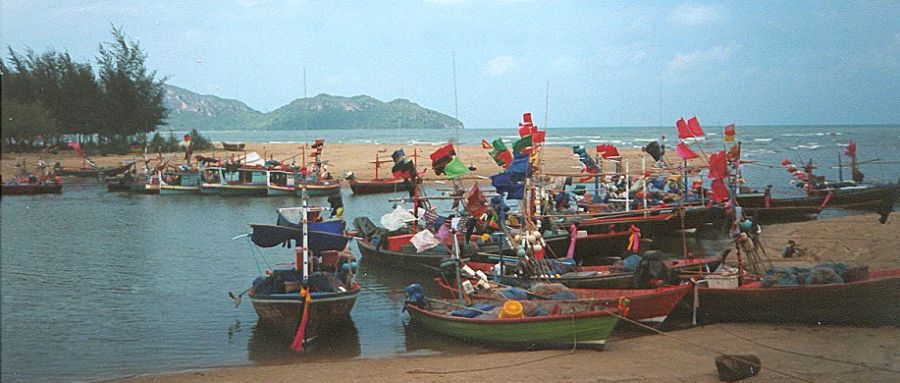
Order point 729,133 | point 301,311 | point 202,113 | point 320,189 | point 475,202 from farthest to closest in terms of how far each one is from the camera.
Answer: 1. point 202,113
2. point 320,189
3. point 729,133
4. point 475,202
5. point 301,311

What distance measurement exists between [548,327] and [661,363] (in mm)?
1707

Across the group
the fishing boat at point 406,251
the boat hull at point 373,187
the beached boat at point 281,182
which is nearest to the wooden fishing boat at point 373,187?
the boat hull at point 373,187

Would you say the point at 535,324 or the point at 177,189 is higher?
the point at 177,189

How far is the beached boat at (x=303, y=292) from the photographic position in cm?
1227

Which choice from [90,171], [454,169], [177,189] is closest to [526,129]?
[454,169]

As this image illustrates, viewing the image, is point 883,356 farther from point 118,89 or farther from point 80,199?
point 118,89

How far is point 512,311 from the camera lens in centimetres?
1170

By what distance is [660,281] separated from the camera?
13.4 m

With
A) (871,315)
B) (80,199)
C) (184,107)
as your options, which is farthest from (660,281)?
(184,107)

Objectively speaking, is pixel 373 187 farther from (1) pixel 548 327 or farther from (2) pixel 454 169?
(1) pixel 548 327

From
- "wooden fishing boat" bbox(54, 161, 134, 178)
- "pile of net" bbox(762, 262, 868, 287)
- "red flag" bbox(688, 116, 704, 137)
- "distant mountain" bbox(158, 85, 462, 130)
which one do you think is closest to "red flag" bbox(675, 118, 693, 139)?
"red flag" bbox(688, 116, 704, 137)

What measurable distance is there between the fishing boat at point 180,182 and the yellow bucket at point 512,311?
33037mm

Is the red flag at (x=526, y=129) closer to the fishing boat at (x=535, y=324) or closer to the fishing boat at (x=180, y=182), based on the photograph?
the fishing boat at (x=535, y=324)

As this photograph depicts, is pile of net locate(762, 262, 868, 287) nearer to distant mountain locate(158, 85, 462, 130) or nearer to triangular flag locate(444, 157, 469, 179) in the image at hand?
Result: triangular flag locate(444, 157, 469, 179)
